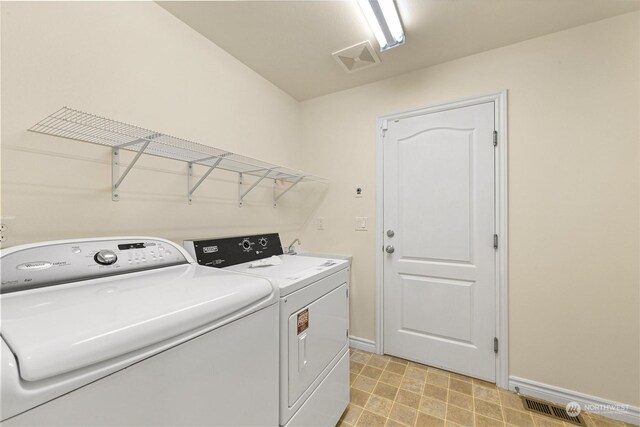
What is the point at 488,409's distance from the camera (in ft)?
5.48

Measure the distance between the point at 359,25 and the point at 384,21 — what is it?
0.18 m

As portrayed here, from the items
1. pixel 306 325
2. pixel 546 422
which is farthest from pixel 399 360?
pixel 306 325

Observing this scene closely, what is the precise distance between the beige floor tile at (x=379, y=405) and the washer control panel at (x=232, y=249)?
3.87 feet

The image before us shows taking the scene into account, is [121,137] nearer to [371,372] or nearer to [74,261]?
[74,261]

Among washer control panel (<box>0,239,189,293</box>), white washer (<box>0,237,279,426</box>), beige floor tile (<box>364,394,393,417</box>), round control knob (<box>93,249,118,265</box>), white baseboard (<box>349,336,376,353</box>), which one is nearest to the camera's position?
A: white washer (<box>0,237,279,426</box>)

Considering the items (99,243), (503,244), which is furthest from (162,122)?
(503,244)

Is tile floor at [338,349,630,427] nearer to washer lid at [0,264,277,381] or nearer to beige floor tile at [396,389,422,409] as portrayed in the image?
beige floor tile at [396,389,422,409]

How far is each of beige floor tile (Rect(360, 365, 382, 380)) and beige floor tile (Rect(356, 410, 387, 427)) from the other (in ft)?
1.25

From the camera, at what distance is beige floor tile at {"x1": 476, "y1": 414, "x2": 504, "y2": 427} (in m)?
1.54

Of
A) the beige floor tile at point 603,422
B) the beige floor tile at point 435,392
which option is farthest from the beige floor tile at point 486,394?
the beige floor tile at point 603,422

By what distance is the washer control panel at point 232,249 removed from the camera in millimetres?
1437

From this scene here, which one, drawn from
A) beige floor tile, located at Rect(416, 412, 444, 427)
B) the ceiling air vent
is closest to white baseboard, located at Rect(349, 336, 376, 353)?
beige floor tile, located at Rect(416, 412, 444, 427)

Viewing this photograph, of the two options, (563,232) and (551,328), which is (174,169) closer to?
(563,232)

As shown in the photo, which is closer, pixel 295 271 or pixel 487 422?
pixel 295 271
